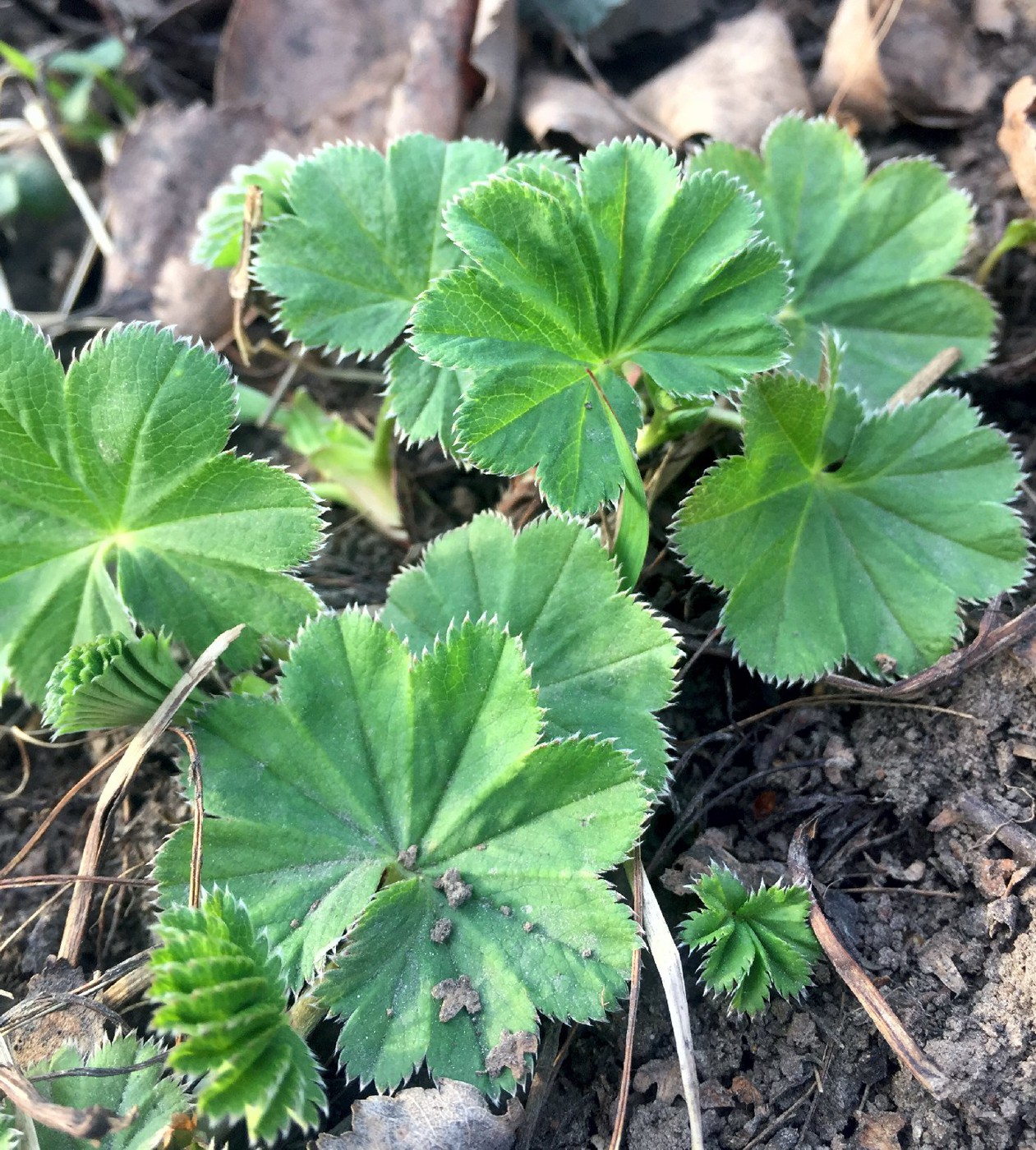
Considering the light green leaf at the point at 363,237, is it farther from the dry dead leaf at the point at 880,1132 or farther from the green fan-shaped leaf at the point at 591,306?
the dry dead leaf at the point at 880,1132

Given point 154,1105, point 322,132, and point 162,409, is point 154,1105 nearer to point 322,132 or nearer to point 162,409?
point 162,409

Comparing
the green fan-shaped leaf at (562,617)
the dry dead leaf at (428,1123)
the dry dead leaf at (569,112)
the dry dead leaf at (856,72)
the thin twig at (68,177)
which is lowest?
the dry dead leaf at (428,1123)

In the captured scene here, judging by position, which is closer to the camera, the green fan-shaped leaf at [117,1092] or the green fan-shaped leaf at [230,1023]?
the green fan-shaped leaf at [230,1023]

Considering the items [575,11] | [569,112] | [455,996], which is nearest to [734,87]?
[569,112]

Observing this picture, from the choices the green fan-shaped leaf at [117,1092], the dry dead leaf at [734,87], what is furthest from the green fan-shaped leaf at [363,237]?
the green fan-shaped leaf at [117,1092]

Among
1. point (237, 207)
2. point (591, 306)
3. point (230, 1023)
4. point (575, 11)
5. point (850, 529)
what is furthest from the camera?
point (575, 11)

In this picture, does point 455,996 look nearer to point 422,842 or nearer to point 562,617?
point 422,842

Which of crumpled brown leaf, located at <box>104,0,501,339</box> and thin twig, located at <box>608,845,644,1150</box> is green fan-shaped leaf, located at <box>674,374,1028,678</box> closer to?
thin twig, located at <box>608,845,644,1150</box>
